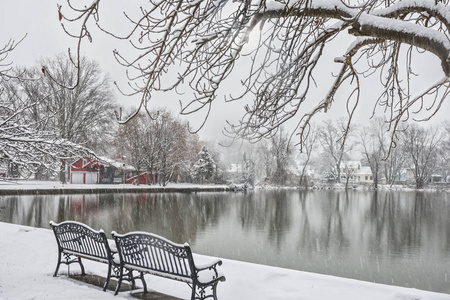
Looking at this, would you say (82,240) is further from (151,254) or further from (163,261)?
(163,261)

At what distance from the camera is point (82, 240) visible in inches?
240

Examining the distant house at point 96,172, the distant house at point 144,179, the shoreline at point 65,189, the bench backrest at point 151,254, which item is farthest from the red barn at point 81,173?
the bench backrest at point 151,254

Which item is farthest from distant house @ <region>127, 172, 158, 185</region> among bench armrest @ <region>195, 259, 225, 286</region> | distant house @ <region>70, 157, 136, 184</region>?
bench armrest @ <region>195, 259, 225, 286</region>

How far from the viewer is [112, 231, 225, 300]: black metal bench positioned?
15.8ft

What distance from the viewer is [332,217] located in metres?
22.1

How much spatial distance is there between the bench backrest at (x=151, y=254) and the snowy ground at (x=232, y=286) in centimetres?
51

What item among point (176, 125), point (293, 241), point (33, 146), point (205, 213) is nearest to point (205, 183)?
point (176, 125)

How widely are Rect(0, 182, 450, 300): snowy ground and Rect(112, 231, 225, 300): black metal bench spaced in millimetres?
513

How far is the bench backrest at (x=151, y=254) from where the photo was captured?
4.91 m

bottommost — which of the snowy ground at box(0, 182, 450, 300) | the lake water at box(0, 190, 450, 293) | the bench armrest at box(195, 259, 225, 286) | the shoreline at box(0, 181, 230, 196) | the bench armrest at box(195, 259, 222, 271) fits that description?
the lake water at box(0, 190, 450, 293)

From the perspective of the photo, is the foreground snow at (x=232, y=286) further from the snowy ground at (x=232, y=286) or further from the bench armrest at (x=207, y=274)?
the bench armrest at (x=207, y=274)

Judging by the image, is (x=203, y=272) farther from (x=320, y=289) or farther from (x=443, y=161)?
(x=443, y=161)

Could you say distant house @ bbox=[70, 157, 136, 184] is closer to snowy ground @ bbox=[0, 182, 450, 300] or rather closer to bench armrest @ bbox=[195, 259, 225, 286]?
snowy ground @ bbox=[0, 182, 450, 300]

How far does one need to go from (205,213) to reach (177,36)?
64.0 ft
